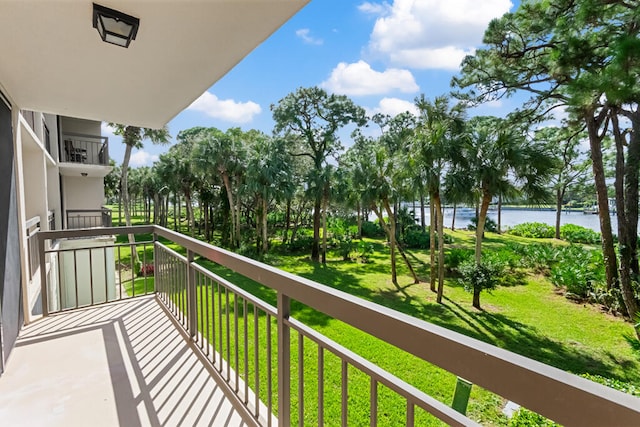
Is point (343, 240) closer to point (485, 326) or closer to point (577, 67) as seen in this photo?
point (485, 326)

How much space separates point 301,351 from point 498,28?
9.22 metres

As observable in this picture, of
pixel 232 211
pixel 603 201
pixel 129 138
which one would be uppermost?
pixel 129 138

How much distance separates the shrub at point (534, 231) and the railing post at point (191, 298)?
2599 centimetres

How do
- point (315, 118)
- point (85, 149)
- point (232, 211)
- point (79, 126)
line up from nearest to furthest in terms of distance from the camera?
1. point (85, 149)
2. point (79, 126)
3. point (232, 211)
4. point (315, 118)

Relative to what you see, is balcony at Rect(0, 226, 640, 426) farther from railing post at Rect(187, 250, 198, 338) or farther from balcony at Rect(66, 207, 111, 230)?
balcony at Rect(66, 207, 111, 230)

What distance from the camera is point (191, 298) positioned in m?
2.73

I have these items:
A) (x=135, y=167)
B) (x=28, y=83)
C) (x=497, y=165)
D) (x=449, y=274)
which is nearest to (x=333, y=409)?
(x=28, y=83)

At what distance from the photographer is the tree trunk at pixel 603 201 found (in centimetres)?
805

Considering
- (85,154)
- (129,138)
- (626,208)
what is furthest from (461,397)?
(129,138)

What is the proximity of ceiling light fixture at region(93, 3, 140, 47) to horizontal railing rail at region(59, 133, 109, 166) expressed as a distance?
35.4 feet

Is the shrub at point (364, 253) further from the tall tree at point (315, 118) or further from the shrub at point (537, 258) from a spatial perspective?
the shrub at point (537, 258)

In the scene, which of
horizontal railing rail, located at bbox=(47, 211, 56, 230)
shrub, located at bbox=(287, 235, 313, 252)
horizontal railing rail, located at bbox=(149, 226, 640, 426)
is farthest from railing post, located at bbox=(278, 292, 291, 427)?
shrub, located at bbox=(287, 235, 313, 252)

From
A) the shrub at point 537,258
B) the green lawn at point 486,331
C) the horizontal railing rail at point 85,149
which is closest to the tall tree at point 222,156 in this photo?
the horizontal railing rail at point 85,149

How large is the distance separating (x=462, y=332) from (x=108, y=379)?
7370mm
